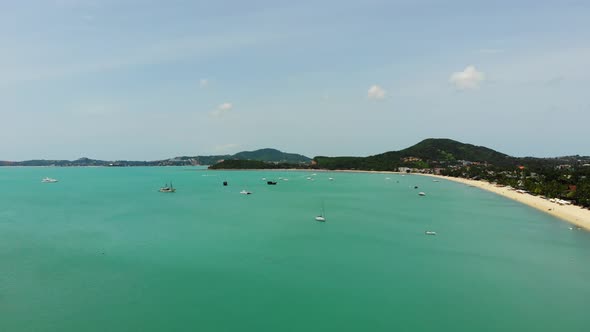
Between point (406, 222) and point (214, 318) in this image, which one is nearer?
point (214, 318)

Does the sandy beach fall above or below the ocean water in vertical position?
above

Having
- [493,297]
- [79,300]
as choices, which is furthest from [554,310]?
[79,300]

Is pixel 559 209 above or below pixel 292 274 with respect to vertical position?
above

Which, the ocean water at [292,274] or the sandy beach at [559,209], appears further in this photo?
the sandy beach at [559,209]

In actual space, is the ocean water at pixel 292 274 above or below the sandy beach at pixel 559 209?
below

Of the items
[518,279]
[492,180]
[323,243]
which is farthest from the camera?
[492,180]

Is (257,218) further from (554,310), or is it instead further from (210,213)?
(554,310)

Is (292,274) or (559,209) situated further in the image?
(559,209)

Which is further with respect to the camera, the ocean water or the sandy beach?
the sandy beach
